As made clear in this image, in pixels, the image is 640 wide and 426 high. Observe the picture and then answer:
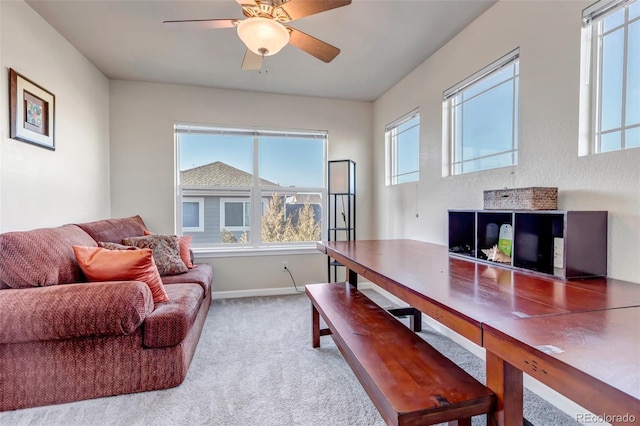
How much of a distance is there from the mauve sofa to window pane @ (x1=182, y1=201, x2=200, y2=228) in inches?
62.6

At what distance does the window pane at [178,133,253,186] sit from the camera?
346cm

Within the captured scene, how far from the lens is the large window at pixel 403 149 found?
3.10 m

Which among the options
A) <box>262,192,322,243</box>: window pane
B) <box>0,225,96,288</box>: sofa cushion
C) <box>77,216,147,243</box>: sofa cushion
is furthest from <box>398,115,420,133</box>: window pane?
<box>0,225,96,288</box>: sofa cushion

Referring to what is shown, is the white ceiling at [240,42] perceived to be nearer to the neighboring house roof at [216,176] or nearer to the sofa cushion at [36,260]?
the neighboring house roof at [216,176]

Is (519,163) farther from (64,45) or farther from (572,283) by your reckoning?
(64,45)

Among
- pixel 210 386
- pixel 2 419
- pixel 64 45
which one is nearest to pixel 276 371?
pixel 210 386

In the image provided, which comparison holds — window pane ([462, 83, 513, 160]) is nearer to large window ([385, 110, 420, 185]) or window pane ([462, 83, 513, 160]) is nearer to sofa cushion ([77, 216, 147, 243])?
large window ([385, 110, 420, 185])

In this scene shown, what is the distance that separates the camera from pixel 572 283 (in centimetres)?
125

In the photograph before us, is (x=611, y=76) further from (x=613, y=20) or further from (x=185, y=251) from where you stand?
(x=185, y=251)

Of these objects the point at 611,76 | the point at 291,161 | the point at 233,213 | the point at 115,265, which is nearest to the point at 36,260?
the point at 115,265

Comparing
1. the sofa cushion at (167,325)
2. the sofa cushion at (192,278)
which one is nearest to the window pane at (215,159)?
the sofa cushion at (192,278)

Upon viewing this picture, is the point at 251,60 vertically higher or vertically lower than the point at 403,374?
higher

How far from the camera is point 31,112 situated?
6.89ft

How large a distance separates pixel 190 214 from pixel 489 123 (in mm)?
3113
